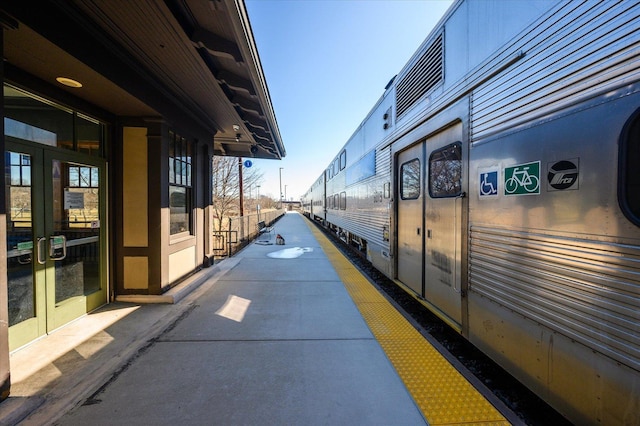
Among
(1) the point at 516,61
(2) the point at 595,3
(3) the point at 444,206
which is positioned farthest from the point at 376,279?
(2) the point at 595,3

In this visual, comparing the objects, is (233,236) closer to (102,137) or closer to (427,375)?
(102,137)

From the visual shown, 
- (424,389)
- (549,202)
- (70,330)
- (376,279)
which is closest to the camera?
(549,202)

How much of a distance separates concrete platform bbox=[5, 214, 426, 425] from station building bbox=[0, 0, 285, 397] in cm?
38

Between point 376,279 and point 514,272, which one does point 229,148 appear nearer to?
point 376,279

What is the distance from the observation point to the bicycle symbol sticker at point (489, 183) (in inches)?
94.1

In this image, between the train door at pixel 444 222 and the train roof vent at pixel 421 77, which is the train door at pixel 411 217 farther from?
the train roof vent at pixel 421 77

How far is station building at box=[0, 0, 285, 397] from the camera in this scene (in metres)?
2.74

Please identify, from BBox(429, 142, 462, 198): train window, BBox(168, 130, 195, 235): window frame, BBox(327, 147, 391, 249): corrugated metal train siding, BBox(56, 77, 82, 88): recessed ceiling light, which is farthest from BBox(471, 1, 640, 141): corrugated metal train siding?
BBox(168, 130, 195, 235): window frame

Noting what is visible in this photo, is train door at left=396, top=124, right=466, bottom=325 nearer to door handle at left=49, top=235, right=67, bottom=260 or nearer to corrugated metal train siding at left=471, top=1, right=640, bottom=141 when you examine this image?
corrugated metal train siding at left=471, top=1, right=640, bottom=141

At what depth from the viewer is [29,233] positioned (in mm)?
3086

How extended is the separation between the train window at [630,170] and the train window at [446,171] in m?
1.43

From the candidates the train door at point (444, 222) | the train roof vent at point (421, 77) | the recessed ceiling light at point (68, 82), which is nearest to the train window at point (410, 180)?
the train door at point (444, 222)

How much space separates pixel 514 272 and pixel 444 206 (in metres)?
→ 1.16

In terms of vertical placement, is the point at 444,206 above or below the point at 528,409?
above
